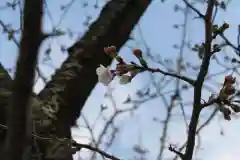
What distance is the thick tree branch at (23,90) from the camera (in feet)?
1.49

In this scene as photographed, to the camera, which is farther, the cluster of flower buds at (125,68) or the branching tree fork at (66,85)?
the cluster of flower buds at (125,68)

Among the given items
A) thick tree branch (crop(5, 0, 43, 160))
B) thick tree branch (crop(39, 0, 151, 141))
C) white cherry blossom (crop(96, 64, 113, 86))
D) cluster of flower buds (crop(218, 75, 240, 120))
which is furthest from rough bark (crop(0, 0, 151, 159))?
thick tree branch (crop(5, 0, 43, 160))

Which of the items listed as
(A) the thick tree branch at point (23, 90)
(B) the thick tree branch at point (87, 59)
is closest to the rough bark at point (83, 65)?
(B) the thick tree branch at point (87, 59)

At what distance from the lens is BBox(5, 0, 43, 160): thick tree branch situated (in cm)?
45

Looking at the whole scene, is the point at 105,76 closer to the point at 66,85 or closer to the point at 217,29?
the point at 217,29

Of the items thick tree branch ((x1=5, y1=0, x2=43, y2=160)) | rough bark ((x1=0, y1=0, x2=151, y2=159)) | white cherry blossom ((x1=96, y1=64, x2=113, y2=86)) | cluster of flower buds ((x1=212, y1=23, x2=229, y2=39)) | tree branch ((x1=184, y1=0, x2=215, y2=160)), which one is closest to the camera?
thick tree branch ((x1=5, y1=0, x2=43, y2=160))

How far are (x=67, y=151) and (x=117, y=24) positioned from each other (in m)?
0.67

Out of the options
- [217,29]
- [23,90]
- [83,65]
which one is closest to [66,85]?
[83,65]

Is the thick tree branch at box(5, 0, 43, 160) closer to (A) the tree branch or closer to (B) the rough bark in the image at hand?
(A) the tree branch

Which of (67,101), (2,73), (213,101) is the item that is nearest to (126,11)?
(67,101)

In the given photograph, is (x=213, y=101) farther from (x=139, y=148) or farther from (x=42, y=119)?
(x=139, y=148)

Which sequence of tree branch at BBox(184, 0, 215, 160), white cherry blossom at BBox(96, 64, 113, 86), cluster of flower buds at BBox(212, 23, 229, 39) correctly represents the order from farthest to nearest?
white cherry blossom at BBox(96, 64, 113, 86) < cluster of flower buds at BBox(212, 23, 229, 39) < tree branch at BBox(184, 0, 215, 160)

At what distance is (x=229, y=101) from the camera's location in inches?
35.1

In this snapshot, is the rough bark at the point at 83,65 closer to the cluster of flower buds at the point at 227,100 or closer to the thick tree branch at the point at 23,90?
the cluster of flower buds at the point at 227,100
